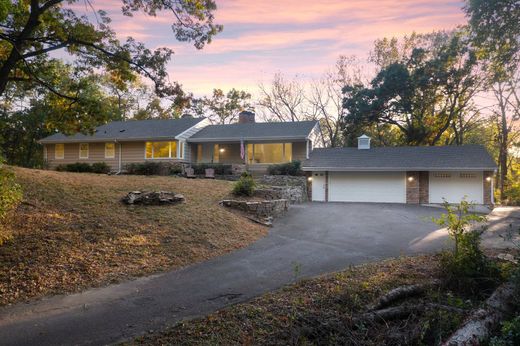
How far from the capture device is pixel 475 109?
98.9 feet

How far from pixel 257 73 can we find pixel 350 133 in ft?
41.6

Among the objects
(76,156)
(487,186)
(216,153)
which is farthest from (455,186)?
(76,156)

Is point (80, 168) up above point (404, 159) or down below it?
below

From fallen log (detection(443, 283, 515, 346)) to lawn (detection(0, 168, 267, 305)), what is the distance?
5.66 meters

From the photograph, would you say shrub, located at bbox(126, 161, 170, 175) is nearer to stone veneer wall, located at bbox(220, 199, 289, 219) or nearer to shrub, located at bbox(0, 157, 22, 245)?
stone veneer wall, located at bbox(220, 199, 289, 219)

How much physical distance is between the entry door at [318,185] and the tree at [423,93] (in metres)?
9.63

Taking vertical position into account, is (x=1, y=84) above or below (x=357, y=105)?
below

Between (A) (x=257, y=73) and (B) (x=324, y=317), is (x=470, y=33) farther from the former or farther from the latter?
(A) (x=257, y=73)

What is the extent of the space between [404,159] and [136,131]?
2012cm

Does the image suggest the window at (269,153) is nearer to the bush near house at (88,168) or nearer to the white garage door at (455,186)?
the white garage door at (455,186)

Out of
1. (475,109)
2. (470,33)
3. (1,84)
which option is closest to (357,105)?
(475,109)

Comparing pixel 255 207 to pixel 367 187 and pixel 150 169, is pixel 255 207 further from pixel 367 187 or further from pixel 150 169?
pixel 150 169

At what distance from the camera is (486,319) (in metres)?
4.39

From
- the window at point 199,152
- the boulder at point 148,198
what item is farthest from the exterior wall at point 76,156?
the boulder at point 148,198
